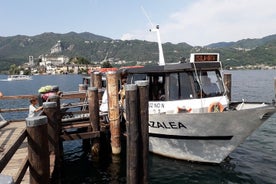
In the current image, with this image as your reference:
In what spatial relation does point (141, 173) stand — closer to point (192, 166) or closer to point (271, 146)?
point (192, 166)

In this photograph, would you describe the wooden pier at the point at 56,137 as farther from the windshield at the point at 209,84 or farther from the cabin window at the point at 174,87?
the windshield at the point at 209,84

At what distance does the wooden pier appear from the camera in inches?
192

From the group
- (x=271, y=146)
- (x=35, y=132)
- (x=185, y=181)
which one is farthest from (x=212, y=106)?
(x=35, y=132)

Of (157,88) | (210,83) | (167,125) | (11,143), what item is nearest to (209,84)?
(210,83)

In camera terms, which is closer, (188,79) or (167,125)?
(167,125)

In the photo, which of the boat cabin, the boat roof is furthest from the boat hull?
the boat roof

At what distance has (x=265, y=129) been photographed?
18.5 m

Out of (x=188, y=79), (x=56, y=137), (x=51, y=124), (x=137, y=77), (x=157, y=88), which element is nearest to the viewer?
(x=51, y=124)

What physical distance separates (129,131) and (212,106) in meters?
4.92

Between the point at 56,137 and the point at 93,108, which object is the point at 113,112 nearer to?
the point at 93,108

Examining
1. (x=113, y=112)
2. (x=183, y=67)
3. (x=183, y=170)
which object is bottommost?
(x=183, y=170)

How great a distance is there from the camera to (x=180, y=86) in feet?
38.7

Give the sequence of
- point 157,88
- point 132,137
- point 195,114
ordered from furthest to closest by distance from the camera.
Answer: point 157,88
point 195,114
point 132,137

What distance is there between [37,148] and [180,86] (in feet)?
25.4
